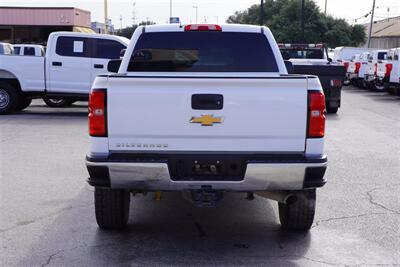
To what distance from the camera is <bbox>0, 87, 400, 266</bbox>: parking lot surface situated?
5.21 metres

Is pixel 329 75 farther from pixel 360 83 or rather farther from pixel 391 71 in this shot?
pixel 360 83

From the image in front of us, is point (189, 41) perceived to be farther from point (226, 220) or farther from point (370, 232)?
point (370, 232)

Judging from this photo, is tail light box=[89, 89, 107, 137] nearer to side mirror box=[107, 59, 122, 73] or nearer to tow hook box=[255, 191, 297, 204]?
tow hook box=[255, 191, 297, 204]

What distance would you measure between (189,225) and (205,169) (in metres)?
1.24

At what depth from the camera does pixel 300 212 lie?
5723 millimetres

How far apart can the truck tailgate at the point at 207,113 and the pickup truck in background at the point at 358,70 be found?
24.4m

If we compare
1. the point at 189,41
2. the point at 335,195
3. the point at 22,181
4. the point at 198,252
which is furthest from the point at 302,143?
the point at 22,181

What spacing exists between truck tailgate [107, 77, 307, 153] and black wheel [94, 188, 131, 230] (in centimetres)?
71

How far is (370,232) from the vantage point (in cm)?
596

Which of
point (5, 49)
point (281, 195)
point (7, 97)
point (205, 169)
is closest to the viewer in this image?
point (205, 169)

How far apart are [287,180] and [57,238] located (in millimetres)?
2189

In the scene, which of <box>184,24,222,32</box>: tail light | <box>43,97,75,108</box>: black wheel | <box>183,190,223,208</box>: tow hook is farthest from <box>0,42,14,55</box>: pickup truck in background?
<box>183,190,223,208</box>: tow hook

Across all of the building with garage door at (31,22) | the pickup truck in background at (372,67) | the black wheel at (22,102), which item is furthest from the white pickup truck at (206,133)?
the building with garage door at (31,22)

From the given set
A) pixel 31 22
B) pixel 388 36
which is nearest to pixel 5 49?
pixel 31 22
